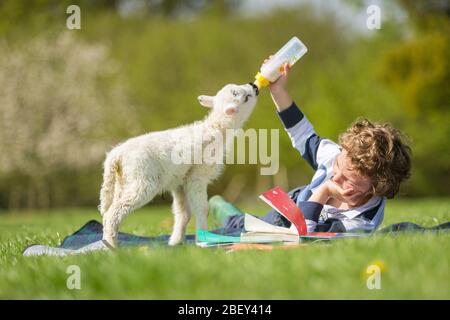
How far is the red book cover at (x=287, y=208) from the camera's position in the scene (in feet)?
13.5

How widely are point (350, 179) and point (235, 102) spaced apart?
1.01 meters

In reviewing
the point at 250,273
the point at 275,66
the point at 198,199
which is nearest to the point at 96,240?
the point at 198,199

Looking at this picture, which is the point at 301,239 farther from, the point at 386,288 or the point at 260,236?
the point at 386,288

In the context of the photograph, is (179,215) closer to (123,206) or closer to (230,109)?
(123,206)

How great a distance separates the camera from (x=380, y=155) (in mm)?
4375

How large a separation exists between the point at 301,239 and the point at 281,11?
78.9 ft

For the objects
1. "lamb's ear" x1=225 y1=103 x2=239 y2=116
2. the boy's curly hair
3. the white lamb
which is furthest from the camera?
"lamb's ear" x1=225 y1=103 x2=239 y2=116

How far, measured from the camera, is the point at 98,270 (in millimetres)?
3148

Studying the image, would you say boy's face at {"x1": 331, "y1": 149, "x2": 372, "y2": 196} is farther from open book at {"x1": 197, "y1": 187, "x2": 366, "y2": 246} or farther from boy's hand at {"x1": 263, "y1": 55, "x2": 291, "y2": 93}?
boy's hand at {"x1": 263, "y1": 55, "x2": 291, "y2": 93}

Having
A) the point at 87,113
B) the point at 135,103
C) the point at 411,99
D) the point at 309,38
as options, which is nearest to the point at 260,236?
the point at 411,99

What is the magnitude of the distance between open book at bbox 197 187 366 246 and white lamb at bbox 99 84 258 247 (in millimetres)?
479

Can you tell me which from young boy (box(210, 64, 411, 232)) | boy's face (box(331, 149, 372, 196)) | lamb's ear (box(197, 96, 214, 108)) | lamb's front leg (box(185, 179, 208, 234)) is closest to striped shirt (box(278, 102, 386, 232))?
young boy (box(210, 64, 411, 232))

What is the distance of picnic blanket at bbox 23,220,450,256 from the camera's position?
13.5 feet

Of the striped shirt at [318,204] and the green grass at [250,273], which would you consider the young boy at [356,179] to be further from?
the green grass at [250,273]
